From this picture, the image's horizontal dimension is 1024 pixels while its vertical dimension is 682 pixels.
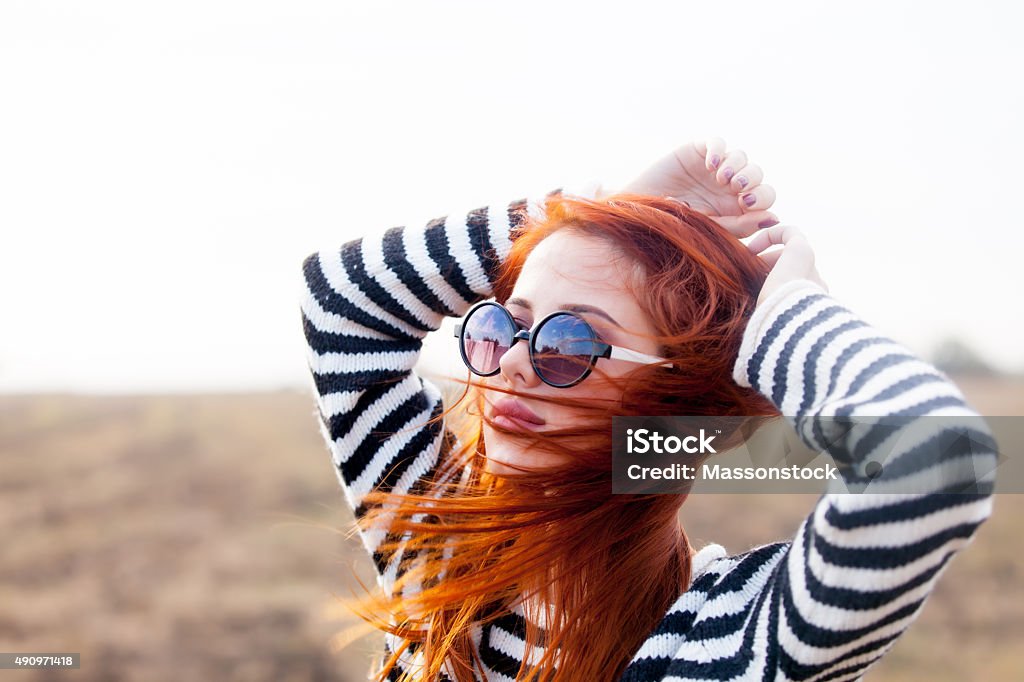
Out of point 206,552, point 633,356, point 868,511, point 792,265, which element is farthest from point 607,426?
point 206,552

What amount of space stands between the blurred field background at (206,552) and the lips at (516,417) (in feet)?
10.7

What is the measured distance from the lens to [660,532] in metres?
1.82

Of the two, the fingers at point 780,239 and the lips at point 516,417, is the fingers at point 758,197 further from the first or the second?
the lips at point 516,417

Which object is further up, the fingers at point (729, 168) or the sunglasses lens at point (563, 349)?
the fingers at point (729, 168)

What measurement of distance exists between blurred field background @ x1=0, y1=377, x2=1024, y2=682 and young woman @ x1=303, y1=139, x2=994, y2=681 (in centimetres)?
286

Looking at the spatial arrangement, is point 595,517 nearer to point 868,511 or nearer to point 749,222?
point 868,511

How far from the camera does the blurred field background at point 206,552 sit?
22.1 feet

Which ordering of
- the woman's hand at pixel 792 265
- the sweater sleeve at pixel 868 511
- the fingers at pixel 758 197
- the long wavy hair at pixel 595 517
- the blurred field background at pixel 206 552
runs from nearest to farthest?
the sweater sleeve at pixel 868 511 < the woman's hand at pixel 792 265 < the long wavy hair at pixel 595 517 < the fingers at pixel 758 197 < the blurred field background at pixel 206 552

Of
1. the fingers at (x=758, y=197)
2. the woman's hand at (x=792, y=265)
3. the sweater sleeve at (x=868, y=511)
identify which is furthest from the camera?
the fingers at (x=758, y=197)

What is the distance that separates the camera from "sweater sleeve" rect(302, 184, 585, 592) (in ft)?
6.78

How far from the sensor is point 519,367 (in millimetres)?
1740

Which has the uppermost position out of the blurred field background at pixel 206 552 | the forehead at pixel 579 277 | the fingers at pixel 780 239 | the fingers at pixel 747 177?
the fingers at pixel 747 177

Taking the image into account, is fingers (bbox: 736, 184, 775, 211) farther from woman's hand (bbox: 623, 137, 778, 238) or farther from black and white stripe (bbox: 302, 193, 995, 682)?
black and white stripe (bbox: 302, 193, 995, 682)

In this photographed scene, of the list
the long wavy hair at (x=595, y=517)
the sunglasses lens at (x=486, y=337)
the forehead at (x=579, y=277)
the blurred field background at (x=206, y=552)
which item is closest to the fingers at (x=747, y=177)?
the long wavy hair at (x=595, y=517)
